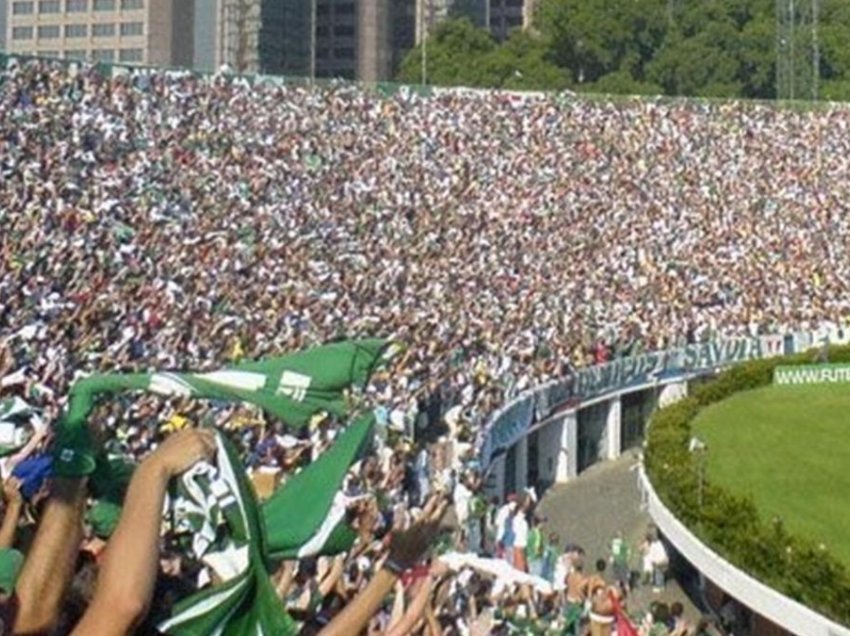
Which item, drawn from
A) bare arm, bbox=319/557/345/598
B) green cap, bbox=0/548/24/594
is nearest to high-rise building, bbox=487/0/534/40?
bare arm, bbox=319/557/345/598

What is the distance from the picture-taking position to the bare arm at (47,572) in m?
4.40

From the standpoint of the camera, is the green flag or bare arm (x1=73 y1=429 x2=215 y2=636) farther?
the green flag

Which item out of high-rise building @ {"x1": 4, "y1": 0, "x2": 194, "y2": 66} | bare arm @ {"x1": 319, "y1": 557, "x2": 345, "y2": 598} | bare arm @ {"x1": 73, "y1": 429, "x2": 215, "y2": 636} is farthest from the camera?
high-rise building @ {"x1": 4, "y1": 0, "x2": 194, "y2": 66}

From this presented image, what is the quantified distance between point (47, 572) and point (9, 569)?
0.11 metres

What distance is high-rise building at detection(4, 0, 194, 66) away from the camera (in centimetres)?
13350

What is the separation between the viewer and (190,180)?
35625 millimetres

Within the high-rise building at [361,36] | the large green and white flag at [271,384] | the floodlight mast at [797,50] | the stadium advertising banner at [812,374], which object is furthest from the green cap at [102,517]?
the high-rise building at [361,36]

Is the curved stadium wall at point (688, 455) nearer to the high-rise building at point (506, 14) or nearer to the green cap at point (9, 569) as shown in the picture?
the green cap at point (9, 569)

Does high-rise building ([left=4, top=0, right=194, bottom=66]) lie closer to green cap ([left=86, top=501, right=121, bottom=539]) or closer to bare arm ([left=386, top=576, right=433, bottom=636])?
green cap ([left=86, top=501, right=121, bottom=539])

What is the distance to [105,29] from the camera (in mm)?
136625

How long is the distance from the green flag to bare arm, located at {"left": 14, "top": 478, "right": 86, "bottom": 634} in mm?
1085

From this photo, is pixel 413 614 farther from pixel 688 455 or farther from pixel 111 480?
pixel 688 455

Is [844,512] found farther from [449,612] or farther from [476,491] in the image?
[449,612]

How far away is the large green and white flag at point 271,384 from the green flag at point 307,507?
0.18 meters
